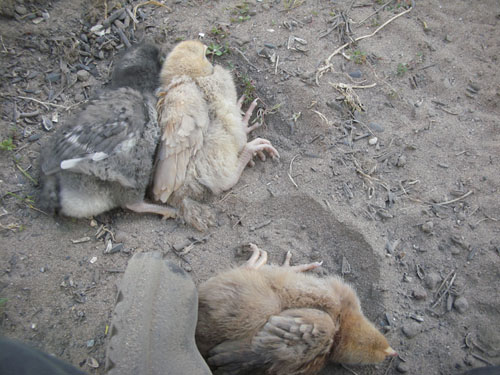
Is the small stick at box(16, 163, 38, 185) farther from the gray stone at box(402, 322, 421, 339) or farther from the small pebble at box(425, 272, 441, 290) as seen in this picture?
the small pebble at box(425, 272, 441, 290)

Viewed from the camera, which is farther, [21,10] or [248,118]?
[21,10]

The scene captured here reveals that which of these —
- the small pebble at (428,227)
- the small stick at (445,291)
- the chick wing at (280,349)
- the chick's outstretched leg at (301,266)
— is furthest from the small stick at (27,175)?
the small stick at (445,291)

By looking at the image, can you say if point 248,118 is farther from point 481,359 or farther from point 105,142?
point 481,359

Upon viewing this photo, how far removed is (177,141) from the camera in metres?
3.37

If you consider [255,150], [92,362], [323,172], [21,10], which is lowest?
[92,362]

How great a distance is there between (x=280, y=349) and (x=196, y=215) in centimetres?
149

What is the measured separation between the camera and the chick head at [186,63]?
12.5ft

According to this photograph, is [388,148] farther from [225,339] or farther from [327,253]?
[225,339]

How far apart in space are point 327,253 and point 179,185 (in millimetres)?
1469

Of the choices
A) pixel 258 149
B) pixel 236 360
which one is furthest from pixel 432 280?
pixel 258 149

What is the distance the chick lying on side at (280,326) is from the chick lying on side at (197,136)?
0.93 metres

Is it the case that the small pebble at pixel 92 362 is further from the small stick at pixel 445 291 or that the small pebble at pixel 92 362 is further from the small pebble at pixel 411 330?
the small stick at pixel 445 291

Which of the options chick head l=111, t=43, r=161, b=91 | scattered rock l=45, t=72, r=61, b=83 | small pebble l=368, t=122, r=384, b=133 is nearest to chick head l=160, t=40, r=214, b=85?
chick head l=111, t=43, r=161, b=91

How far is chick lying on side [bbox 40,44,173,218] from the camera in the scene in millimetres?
3137
